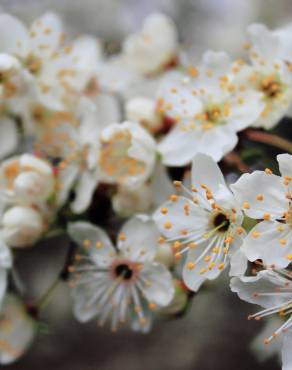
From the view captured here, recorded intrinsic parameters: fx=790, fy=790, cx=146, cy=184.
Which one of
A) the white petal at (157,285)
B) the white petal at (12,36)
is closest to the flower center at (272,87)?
the white petal at (157,285)

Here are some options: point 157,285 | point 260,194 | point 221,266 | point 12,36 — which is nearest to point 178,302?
point 157,285

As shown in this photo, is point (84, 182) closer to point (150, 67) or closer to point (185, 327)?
point (150, 67)

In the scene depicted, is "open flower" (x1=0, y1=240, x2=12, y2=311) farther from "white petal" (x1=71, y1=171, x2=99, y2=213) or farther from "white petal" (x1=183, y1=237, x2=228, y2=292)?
"white petal" (x1=183, y1=237, x2=228, y2=292)

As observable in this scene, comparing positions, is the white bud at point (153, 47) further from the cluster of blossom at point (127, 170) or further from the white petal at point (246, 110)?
the white petal at point (246, 110)

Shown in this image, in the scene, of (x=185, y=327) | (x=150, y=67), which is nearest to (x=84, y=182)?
(x=150, y=67)

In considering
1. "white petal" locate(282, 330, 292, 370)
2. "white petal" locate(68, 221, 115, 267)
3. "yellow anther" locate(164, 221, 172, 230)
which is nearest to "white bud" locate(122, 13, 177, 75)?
"white petal" locate(68, 221, 115, 267)

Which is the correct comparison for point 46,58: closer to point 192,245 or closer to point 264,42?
Answer: point 264,42

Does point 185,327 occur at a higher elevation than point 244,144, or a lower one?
lower
